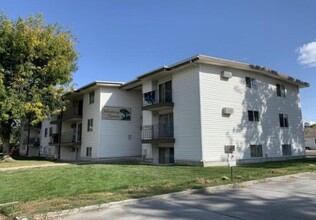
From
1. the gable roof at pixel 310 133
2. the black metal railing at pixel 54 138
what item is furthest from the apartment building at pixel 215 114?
the gable roof at pixel 310 133

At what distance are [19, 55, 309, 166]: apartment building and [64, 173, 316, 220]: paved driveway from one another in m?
9.09

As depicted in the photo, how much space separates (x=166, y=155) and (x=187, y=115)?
13.7 feet

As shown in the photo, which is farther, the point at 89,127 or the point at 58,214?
the point at 89,127

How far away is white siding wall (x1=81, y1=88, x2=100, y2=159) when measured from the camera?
26.6m

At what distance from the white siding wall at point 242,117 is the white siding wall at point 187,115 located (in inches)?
16.6

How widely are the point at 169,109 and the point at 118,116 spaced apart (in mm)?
6781

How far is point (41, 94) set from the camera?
2534cm

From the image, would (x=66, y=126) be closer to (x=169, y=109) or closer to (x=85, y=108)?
(x=85, y=108)

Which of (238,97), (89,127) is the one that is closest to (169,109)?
(238,97)

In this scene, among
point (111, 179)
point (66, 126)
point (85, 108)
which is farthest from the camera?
point (66, 126)

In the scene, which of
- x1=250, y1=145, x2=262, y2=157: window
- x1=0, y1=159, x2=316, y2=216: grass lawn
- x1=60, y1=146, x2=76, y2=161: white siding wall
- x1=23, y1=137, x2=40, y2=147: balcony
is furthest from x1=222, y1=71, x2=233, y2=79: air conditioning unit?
x1=23, y1=137, x2=40, y2=147: balcony

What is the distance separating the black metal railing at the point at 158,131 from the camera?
21984mm

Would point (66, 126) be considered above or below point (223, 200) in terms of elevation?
above

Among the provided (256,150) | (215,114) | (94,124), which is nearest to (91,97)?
(94,124)
